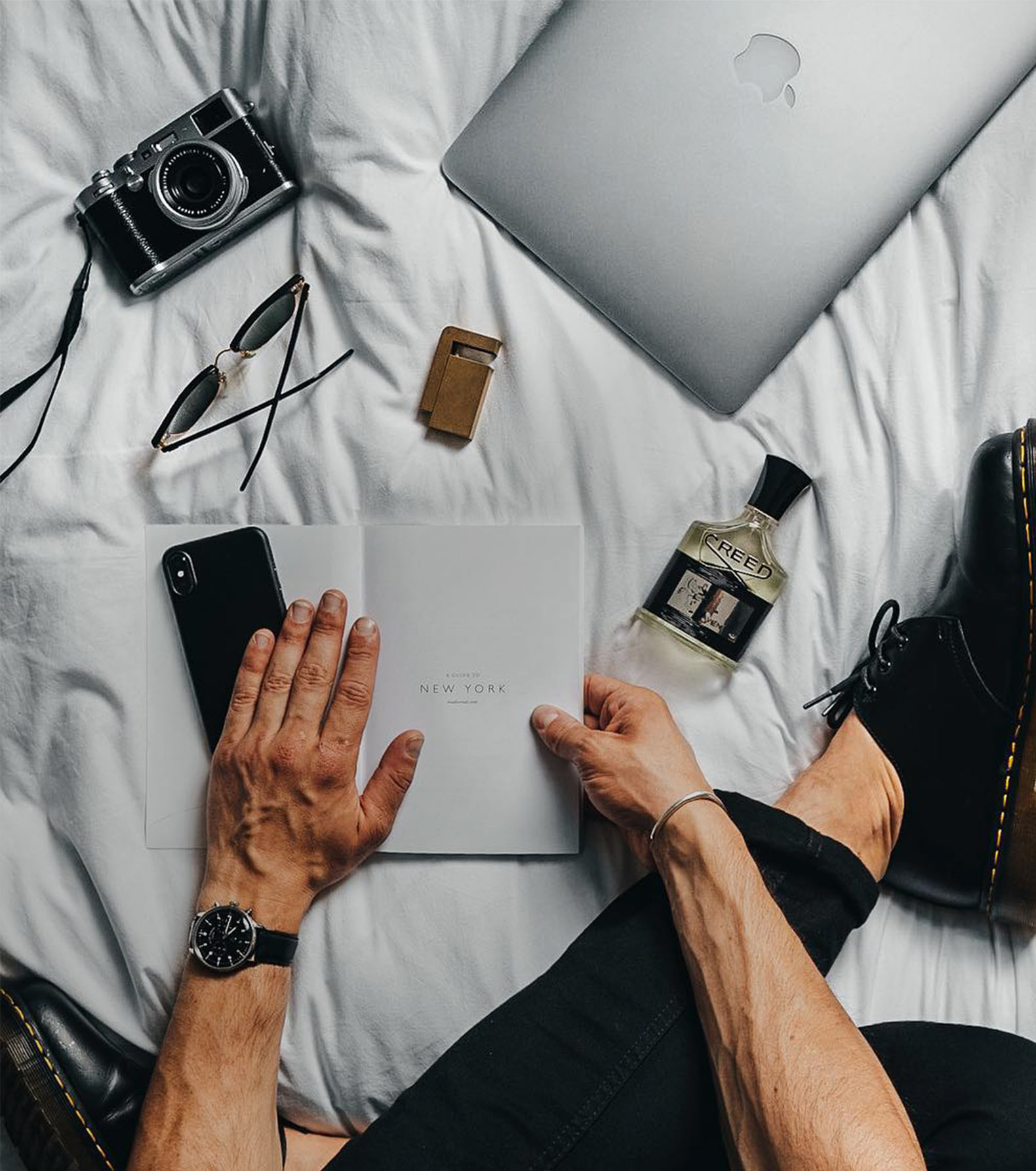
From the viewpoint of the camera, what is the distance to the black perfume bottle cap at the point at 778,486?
0.88m

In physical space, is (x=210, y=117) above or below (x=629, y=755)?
above

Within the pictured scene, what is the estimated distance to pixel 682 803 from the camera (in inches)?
33.3

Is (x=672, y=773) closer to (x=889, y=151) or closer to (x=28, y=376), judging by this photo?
(x=889, y=151)

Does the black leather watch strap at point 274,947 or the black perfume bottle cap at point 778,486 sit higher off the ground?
the black perfume bottle cap at point 778,486

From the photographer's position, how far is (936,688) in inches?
36.4

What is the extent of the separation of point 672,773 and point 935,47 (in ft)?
2.05

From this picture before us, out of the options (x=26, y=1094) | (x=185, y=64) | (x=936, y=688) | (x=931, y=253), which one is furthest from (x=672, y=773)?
(x=185, y=64)

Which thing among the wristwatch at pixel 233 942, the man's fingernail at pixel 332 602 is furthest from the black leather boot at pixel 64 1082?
the man's fingernail at pixel 332 602

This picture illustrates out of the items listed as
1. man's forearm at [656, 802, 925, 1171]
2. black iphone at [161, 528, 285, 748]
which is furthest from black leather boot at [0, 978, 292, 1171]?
man's forearm at [656, 802, 925, 1171]

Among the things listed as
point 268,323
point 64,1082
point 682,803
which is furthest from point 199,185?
point 64,1082

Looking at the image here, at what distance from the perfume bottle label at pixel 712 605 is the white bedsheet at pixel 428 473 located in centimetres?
3

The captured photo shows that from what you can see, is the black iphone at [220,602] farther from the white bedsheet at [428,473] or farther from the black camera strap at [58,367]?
the black camera strap at [58,367]

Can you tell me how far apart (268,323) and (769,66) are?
18.2 inches

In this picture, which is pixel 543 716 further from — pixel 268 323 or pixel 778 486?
pixel 268 323
